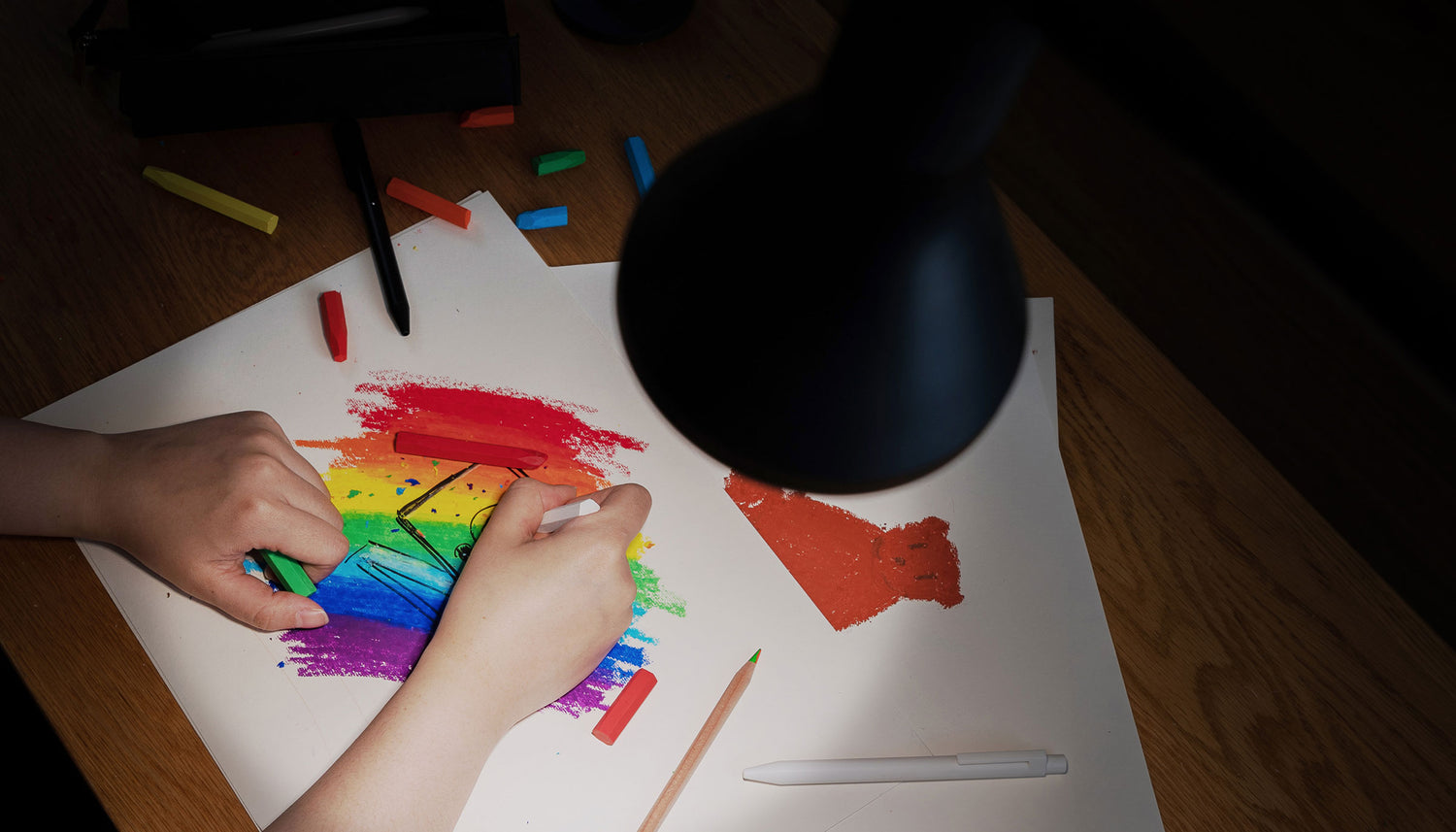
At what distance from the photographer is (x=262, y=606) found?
2.01ft

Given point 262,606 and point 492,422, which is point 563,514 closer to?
point 492,422

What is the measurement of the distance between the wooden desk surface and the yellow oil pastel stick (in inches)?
0.5

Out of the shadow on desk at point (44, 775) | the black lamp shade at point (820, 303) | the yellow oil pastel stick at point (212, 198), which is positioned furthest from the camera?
the shadow on desk at point (44, 775)

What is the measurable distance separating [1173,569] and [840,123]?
2.05 ft

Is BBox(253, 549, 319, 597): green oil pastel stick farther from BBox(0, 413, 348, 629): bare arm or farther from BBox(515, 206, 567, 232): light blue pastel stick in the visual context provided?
BBox(515, 206, 567, 232): light blue pastel stick

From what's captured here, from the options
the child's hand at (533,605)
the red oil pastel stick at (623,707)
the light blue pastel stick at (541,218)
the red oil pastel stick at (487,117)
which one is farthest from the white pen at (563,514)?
the red oil pastel stick at (487,117)

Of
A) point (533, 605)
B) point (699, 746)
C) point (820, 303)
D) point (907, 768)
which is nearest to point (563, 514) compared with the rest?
point (533, 605)

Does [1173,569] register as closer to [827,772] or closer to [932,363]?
[827,772]

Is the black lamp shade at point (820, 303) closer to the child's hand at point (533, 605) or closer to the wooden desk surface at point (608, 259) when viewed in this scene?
the child's hand at point (533, 605)

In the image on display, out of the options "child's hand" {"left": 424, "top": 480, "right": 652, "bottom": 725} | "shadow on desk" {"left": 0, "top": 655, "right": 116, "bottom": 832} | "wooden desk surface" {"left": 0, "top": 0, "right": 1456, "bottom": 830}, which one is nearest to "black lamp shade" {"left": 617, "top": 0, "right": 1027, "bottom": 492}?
"child's hand" {"left": 424, "top": 480, "right": 652, "bottom": 725}

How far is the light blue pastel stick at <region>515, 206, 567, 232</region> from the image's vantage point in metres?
0.75

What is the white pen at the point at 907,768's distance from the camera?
61 cm

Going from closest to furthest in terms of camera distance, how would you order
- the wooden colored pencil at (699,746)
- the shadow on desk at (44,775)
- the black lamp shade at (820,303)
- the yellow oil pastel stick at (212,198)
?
the black lamp shade at (820,303) < the wooden colored pencil at (699,746) < the yellow oil pastel stick at (212,198) < the shadow on desk at (44,775)

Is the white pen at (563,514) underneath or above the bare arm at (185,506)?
above
